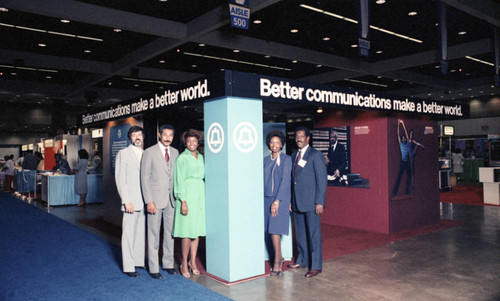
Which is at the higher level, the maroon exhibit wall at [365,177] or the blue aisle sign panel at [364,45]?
the blue aisle sign panel at [364,45]

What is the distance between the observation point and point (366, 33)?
21.1 feet

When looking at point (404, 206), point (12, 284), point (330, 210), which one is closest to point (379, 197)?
point (404, 206)

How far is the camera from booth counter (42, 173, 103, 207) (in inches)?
396

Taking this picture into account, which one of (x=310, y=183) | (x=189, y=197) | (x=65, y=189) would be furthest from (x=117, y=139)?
(x=310, y=183)

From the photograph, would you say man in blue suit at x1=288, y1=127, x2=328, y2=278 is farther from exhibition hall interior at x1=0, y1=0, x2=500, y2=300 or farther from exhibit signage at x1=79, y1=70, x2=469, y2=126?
exhibit signage at x1=79, y1=70, x2=469, y2=126

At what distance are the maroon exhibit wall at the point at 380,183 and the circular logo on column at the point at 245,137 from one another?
3.18 m

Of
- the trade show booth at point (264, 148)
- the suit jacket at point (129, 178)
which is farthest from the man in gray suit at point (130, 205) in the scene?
the trade show booth at point (264, 148)

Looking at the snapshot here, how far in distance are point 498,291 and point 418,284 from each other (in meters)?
0.71

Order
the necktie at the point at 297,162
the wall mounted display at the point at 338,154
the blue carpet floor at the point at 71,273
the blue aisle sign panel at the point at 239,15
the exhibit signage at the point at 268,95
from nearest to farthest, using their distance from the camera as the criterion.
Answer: the blue carpet floor at the point at 71,273, the exhibit signage at the point at 268,95, the necktie at the point at 297,162, the blue aisle sign panel at the point at 239,15, the wall mounted display at the point at 338,154

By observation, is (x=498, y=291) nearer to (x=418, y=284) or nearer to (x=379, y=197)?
(x=418, y=284)

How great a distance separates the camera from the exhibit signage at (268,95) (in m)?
3.88

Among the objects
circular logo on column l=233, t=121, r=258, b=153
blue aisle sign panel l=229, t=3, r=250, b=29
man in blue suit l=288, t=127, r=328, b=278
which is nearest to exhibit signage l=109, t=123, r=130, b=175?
blue aisle sign panel l=229, t=3, r=250, b=29

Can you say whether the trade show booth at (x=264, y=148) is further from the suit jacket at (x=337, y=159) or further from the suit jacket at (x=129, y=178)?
the suit jacket at (x=129, y=178)

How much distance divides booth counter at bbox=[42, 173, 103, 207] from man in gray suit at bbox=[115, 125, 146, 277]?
6966 millimetres
